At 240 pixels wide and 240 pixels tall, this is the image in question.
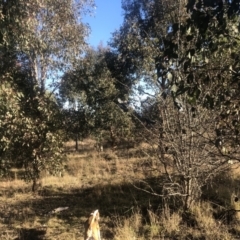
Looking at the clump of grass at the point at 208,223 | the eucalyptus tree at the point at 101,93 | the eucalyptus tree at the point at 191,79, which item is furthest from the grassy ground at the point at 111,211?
the eucalyptus tree at the point at 101,93

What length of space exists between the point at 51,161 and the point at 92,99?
366 inches

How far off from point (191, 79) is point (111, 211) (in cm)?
646

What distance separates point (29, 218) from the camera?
25.5 feet

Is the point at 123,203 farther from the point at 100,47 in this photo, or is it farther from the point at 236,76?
the point at 100,47

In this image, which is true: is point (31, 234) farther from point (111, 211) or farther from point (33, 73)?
point (33, 73)

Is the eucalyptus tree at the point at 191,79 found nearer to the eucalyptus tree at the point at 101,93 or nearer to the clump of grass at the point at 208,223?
the clump of grass at the point at 208,223

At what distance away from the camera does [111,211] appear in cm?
815

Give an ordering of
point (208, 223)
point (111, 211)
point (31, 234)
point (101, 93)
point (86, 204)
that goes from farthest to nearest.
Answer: point (101, 93), point (86, 204), point (111, 211), point (31, 234), point (208, 223)

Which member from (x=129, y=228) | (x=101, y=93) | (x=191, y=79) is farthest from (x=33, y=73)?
(x=191, y=79)

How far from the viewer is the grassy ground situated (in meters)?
6.30

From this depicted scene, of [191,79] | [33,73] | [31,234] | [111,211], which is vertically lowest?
[31,234]

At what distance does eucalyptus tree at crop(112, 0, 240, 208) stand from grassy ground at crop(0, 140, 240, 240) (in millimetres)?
585

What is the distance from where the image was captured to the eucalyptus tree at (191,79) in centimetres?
200

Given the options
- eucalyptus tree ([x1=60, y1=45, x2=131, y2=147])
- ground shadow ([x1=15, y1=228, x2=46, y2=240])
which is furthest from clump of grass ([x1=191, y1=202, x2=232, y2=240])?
eucalyptus tree ([x1=60, y1=45, x2=131, y2=147])
